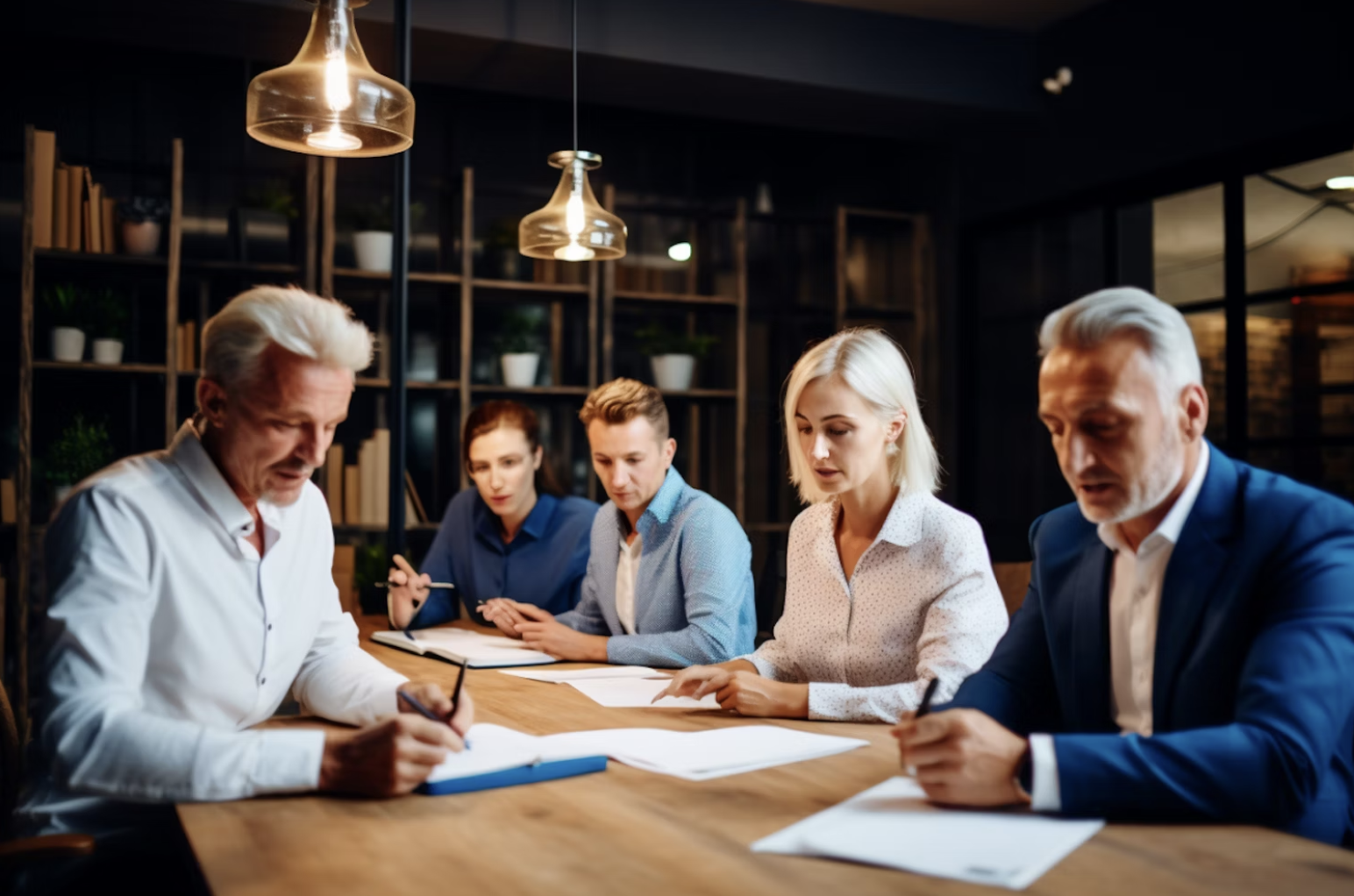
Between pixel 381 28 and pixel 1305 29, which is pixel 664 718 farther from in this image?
pixel 1305 29

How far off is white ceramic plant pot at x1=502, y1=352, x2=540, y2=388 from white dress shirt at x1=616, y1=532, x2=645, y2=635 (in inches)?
88.9

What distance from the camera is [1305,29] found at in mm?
4543

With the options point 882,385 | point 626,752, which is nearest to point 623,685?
point 626,752

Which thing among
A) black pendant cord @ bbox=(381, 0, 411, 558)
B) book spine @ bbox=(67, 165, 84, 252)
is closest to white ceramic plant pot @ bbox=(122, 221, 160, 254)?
book spine @ bbox=(67, 165, 84, 252)

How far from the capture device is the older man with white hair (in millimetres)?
1357

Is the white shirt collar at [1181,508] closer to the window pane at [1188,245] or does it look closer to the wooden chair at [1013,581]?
the wooden chair at [1013,581]

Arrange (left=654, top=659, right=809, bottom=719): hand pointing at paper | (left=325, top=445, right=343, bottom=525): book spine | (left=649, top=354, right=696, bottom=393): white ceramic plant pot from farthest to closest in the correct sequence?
1. (left=649, top=354, right=696, bottom=393): white ceramic plant pot
2. (left=325, top=445, right=343, bottom=525): book spine
3. (left=654, top=659, right=809, bottom=719): hand pointing at paper

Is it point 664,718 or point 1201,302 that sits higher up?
point 1201,302

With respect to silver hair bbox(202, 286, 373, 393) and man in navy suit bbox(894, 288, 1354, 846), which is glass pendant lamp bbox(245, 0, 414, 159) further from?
man in navy suit bbox(894, 288, 1354, 846)

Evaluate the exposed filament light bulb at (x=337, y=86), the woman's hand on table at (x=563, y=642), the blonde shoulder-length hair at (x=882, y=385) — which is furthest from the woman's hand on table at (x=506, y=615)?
the exposed filament light bulb at (x=337, y=86)

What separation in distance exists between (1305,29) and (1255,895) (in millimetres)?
4515

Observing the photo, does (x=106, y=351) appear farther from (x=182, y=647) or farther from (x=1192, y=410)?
(x=1192, y=410)

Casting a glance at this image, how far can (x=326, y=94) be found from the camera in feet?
7.10

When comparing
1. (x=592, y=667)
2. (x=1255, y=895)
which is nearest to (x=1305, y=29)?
(x=592, y=667)
